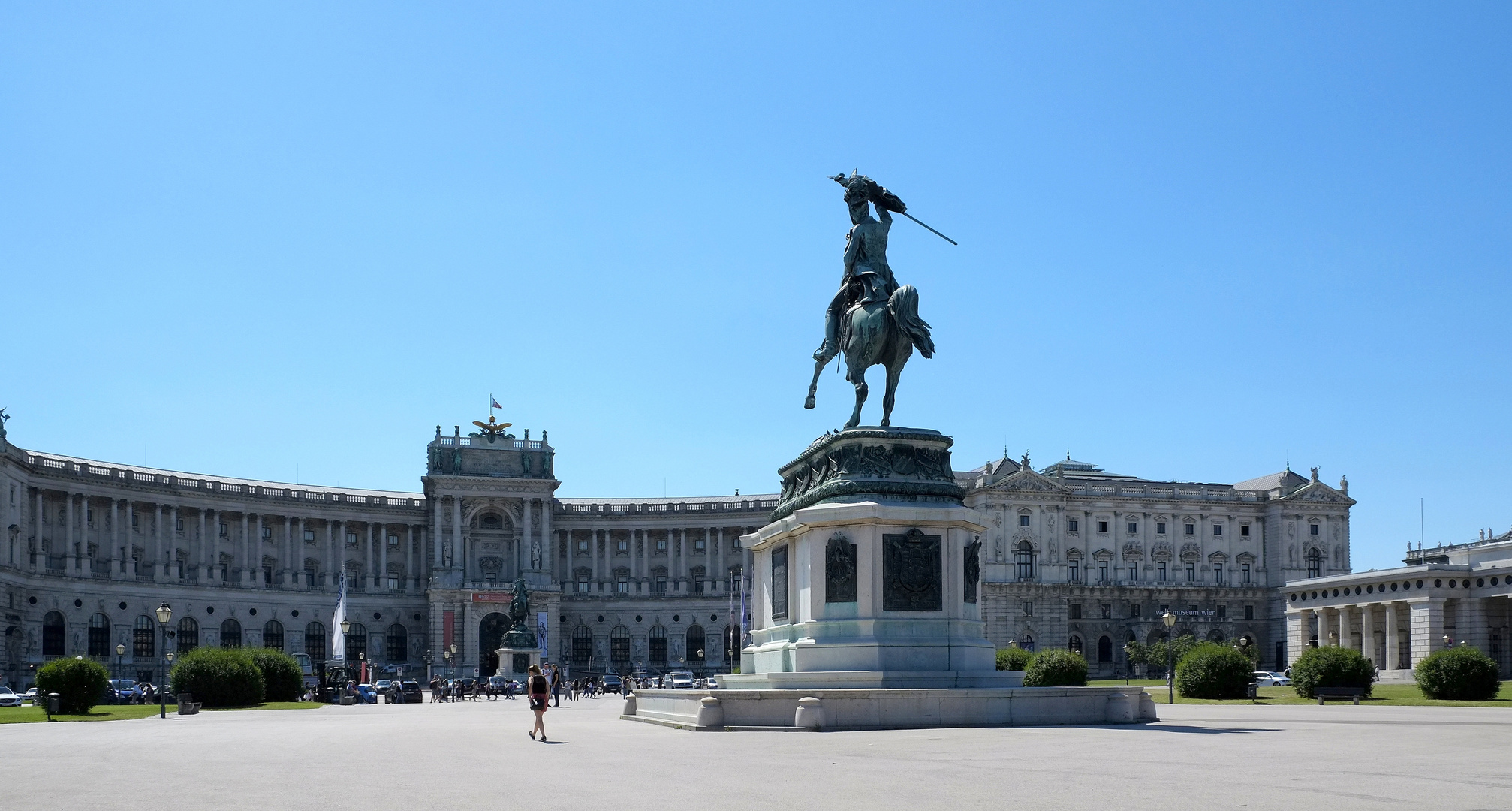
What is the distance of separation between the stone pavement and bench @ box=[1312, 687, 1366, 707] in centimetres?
2320

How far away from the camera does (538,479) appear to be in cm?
12681

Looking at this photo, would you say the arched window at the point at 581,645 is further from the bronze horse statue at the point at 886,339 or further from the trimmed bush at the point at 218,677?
the bronze horse statue at the point at 886,339

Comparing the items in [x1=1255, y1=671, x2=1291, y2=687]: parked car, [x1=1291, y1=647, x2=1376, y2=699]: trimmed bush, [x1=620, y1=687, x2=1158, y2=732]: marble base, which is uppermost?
[x1=620, y1=687, x2=1158, y2=732]: marble base

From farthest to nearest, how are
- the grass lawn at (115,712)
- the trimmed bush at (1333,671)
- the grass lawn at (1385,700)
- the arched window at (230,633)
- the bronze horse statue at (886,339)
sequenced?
the arched window at (230,633)
the trimmed bush at (1333,671)
the grass lawn at (115,712)
the grass lawn at (1385,700)
the bronze horse statue at (886,339)

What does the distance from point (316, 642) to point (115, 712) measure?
6733cm

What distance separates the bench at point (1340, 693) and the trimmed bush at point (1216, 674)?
3928 mm

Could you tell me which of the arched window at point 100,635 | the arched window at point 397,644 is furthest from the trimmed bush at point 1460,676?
the arched window at point 397,644

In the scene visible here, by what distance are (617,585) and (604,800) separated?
117 metres

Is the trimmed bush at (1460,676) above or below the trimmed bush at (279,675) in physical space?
above

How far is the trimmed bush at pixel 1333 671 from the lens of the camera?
170 feet

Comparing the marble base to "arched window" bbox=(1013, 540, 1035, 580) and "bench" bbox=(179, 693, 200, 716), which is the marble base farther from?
"arched window" bbox=(1013, 540, 1035, 580)

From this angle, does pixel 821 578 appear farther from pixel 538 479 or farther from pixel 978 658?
pixel 538 479

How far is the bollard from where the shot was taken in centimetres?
2484

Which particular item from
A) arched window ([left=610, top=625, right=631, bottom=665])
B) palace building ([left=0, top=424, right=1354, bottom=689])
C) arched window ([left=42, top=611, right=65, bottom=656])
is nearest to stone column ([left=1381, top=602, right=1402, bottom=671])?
palace building ([left=0, top=424, right=1354, bottom=689])
